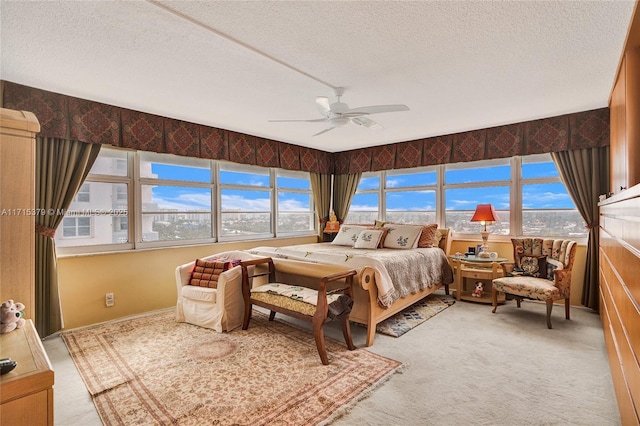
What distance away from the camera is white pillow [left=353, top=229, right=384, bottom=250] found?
455 centimetres

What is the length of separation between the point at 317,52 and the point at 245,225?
3.30m

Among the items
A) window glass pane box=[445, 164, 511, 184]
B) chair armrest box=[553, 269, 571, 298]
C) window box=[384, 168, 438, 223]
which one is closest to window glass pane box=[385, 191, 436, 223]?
window box=[384, 168, 438, 223]

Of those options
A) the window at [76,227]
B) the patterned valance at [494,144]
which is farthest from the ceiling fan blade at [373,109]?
the window at [76,227]

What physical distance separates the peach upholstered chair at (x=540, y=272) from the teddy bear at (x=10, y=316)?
3.98 meters

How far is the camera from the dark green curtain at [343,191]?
20.2 feet

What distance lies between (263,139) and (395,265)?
9.67 feet

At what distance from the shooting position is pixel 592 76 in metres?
2.85

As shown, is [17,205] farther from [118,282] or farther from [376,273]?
[118,282]

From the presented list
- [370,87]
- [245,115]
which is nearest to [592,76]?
[370,87]

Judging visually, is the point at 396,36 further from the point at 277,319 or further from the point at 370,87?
the point at 277,319

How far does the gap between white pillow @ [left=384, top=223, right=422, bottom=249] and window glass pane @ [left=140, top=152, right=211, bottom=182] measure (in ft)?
9.03

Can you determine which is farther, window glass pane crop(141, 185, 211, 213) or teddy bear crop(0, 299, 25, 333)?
window glass pane crop(141, 185, 211, 213)

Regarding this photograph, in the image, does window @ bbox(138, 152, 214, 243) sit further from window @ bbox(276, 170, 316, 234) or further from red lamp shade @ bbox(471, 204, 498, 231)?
red lamp shade @ bbox(471, 204, 498, 231)

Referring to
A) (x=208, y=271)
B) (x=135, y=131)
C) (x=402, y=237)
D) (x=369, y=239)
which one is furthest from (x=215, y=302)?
(x=402, y=237)
